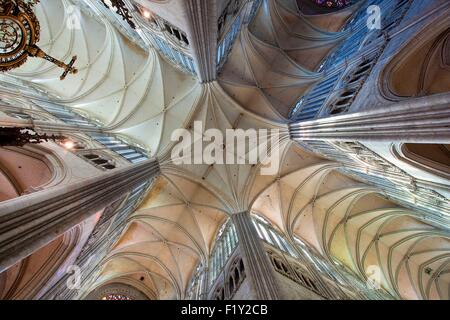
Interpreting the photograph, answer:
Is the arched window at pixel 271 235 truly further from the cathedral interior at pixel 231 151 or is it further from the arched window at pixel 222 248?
the arched window at pixel 222 248

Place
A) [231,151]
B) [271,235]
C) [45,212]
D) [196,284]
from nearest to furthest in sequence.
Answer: [45,212]
[196,284]
[271,235]
[231,151]

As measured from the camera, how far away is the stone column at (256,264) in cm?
733

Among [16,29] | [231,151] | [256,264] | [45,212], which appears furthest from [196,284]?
[16,29]

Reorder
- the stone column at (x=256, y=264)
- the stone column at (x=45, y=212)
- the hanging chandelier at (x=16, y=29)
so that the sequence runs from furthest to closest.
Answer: the stone column at (x=256, y=264) → the hanging chandelier at (x=16, y=29) → the stone column at (x=45, y=212)

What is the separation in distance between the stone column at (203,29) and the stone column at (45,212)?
5107 mm

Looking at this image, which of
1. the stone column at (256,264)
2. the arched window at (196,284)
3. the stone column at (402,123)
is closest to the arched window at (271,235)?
the stone column at (256,264)

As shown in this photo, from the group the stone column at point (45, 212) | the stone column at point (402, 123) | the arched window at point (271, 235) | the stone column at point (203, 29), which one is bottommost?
the stone column at point (45, 212)

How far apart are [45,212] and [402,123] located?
Answer: 7.16 metres

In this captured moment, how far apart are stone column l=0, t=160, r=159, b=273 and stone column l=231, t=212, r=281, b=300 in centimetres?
517

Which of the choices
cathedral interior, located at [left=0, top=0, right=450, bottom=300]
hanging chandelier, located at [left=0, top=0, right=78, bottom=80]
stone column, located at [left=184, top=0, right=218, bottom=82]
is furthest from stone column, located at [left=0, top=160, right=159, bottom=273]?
stone column, located at [left=184, top=0, right=218, bottom=82]

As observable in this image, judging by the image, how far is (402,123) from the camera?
15.9 feet

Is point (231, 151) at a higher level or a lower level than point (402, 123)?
higher

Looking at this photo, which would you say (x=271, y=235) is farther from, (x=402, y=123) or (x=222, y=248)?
(x=402, y=123)

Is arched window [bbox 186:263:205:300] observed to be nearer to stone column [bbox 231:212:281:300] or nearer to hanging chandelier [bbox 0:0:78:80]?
stone column [bbox 231:212:281:300]
